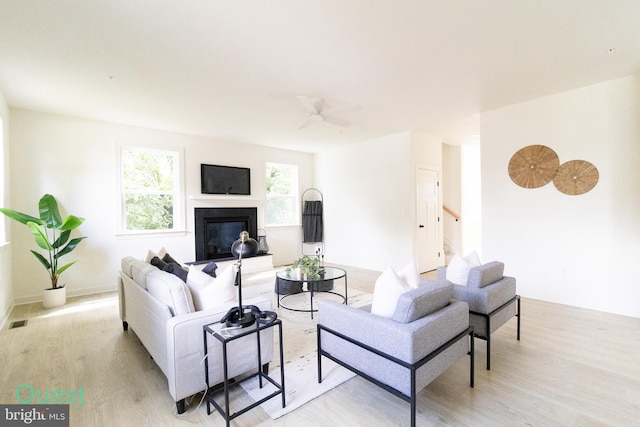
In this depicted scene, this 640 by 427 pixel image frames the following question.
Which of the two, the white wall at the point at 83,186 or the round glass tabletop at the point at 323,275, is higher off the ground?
the white wall at the point at 83,186

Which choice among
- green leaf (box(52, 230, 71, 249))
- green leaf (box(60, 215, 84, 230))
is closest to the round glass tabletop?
green leaf (box(60, 215, 84, 230))

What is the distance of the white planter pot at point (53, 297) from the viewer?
12.5 feet

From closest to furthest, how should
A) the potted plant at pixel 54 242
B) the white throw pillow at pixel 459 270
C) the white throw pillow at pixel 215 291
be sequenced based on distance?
the white throw pillow at pixel 215 291
the white throw pillow at pixel 459 270
the potted plant at pixel 54 242

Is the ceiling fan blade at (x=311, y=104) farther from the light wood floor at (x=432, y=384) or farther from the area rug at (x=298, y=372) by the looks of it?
the light wood floor at (x=432, y=384)

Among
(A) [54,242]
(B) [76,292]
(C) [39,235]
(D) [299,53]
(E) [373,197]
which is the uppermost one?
(D) [299,53]

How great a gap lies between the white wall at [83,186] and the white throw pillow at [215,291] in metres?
3.45

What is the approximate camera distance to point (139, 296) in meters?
2.41

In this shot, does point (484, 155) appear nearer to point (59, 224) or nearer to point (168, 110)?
point (168, 110)

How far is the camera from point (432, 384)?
2.08 m

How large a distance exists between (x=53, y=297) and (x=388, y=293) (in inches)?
178

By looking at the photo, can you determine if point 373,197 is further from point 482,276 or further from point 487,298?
point 487,298

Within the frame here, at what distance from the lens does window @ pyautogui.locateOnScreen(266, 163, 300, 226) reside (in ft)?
21.8

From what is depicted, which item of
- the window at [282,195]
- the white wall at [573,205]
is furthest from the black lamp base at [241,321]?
the window at [282,195]

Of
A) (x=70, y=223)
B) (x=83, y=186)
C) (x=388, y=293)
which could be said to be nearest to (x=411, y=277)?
(x=388, y=293)
